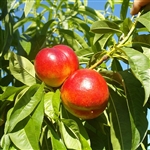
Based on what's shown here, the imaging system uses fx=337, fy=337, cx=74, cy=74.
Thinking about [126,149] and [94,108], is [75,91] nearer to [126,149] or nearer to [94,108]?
[94,108]

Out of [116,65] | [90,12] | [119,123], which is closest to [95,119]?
[119,123]

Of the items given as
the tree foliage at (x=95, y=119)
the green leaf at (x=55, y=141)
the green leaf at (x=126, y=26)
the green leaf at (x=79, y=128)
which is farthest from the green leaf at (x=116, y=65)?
the green leaf at (x=55, y=141)

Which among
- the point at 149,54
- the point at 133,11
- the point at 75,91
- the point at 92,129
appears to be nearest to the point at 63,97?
the point at 75,91

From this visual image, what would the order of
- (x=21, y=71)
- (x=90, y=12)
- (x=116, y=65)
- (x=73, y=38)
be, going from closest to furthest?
(x=21, y=71)
(x=116, y=65)
(x=73, y=38)
(x=90, y=12)

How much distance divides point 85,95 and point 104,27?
23 cm

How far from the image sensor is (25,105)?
0.89 m

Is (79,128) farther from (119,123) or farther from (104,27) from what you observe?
(104,27)

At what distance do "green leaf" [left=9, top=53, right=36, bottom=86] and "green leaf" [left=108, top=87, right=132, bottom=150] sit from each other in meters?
0.26

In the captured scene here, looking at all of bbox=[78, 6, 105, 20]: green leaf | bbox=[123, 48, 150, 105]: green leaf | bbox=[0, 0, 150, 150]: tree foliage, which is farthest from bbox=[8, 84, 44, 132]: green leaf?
bbox=[78, 6, 105, 20]: green leaf

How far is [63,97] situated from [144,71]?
0.25 metres

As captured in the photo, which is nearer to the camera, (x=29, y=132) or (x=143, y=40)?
(x=29, y=132)

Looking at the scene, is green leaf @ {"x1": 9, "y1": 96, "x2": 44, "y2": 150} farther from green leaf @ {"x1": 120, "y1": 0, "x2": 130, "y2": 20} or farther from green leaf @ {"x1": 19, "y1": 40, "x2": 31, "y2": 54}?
green leaf @ {"x1": 120, "y1": 0, "x2": 130, "y2": 20}

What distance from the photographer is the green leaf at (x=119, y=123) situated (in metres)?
0.95

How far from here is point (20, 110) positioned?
0.88m
